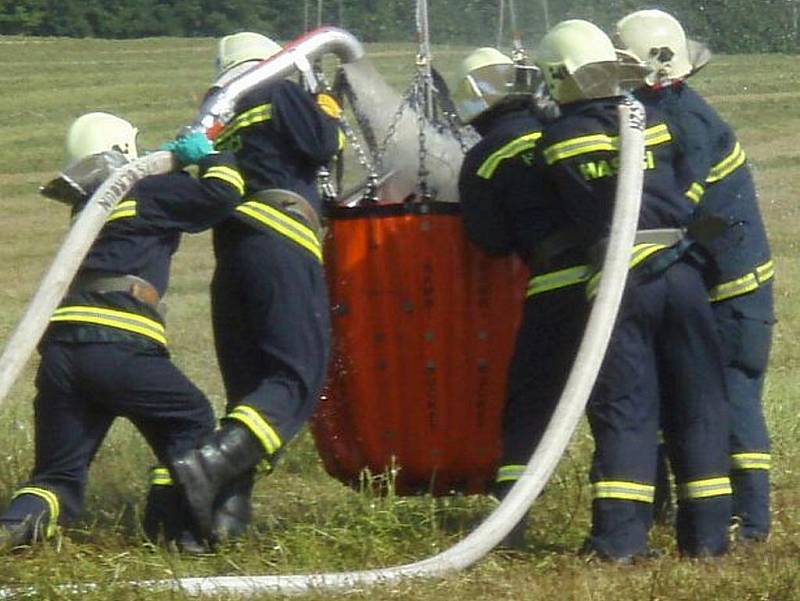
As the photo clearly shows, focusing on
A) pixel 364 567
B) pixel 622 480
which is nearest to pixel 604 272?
pixel 622 480

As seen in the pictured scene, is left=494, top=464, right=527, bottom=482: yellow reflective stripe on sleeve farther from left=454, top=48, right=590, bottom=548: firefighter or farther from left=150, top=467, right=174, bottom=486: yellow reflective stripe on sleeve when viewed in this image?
left=150, top=467, right=174, bottom=486: yellow reflective stripe on sleeve

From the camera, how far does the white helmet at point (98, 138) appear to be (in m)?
6.53

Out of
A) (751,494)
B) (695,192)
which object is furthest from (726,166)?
(751,494)

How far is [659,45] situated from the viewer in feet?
21.6

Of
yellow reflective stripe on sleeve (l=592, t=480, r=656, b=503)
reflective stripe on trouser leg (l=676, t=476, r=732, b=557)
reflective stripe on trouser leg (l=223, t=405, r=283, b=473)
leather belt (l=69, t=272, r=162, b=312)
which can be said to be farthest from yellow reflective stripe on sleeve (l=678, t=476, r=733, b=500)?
leather belt (l=69, t=272, r=162, b=312)

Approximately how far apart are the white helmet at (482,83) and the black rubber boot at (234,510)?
145 centimetres

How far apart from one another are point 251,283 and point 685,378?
57.4 inches

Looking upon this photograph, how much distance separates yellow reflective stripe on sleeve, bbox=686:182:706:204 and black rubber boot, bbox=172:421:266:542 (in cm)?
164

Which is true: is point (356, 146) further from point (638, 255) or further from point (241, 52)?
point (638, 255)

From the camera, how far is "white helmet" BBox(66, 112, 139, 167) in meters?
6.53

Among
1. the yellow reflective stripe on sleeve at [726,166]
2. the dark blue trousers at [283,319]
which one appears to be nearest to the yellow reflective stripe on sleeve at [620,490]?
the dark blue trousers at [283,319]

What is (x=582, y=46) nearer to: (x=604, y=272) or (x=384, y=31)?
(x=604, y=272)

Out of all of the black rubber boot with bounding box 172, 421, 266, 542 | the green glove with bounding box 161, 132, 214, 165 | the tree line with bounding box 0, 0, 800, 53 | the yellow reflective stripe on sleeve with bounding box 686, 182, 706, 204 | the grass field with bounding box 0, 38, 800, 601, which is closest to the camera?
the grass field with bounding box 0, 38, 800, 601

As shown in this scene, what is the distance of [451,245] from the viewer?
659cm
